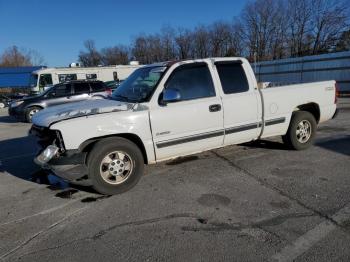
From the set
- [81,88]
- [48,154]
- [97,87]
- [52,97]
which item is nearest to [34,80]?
[52,97]

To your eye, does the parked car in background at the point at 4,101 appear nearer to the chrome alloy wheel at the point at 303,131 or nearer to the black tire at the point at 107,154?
the black tire at the point at 107,154

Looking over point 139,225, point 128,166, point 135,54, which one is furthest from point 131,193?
point 135,54

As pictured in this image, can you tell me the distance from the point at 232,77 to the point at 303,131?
2.08 meters

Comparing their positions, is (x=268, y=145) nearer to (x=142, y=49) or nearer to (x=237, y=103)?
(x=237, y=103)

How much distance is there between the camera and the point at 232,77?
5590 millimetres

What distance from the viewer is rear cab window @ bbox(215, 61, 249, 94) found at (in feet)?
17.9

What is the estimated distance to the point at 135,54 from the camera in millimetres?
86812

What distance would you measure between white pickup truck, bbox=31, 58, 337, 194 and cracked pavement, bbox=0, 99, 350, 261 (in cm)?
47

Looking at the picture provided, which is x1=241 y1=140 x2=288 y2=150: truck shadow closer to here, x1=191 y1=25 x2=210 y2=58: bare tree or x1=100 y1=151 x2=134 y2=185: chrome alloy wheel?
x1=100 y1=151 x2=134 y2=185: chrome alloy wheel

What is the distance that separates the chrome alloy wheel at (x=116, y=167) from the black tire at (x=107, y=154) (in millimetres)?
33

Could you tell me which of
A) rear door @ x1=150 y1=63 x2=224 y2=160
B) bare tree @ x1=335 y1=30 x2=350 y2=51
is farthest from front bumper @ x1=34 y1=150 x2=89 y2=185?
bare tree @ x1=335 y1=30 x2=350 y2=51

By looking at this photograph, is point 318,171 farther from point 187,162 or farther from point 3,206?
point 3,206

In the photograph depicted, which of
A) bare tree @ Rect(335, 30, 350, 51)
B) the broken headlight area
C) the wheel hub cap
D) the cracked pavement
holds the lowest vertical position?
the cracked pavement

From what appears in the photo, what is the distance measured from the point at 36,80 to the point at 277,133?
83.8ft
